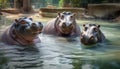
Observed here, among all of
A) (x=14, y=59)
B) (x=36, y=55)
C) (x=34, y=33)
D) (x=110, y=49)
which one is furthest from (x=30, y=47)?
(x=110, y=49)

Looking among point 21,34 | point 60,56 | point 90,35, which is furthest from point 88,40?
point 21,34

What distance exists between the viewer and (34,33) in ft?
22.8

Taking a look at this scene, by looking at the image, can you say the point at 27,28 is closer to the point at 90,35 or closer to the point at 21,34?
the point at 21,34

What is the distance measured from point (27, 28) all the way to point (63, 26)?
215 centimetres

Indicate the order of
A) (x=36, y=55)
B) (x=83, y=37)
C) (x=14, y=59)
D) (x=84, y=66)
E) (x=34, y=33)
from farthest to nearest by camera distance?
(x=83, y=37), (x=34, y=33), (x=36, y=55), (x=14, y=59), (x=84, y=66)

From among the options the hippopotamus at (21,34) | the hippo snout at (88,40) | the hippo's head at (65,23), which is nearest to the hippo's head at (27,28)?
the hippopotamus at (21,34)

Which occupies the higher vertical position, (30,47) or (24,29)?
(24,29)

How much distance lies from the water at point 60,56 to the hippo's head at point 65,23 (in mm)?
616

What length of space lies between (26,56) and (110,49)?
2197mm

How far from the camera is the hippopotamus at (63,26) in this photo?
352 inches

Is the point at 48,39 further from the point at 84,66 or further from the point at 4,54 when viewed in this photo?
the point at 84,66

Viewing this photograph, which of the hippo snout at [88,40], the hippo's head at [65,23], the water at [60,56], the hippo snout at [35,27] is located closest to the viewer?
the water at [60,56]

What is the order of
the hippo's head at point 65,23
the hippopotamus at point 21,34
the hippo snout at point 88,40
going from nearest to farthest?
the hippopotamus at point 21,34 → the hippo snout at point 88,40 → the hippo's head at point 65,23

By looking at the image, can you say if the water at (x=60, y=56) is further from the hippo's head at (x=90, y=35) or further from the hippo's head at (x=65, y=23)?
the hippo's head at (x=65, y=23)
